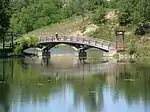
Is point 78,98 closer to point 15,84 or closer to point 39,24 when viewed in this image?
point 15,84

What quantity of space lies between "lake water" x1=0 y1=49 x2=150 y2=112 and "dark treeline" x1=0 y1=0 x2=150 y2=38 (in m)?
24.8

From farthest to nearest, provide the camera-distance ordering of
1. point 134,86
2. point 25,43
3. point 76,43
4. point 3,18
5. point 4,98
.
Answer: point 25,43 < point 76,43 < point 3,18 < point 134,86 < point 4,98

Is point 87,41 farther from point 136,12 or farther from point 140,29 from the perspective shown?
point 140,29

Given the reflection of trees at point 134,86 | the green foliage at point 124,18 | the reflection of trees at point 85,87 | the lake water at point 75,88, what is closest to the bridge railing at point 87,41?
the green foliage at point 124,18

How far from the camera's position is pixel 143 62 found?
73.9 m

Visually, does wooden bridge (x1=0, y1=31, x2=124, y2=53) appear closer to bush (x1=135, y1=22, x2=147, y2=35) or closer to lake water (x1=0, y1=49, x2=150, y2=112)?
bush (x1=135, y1=22, x2=147, y2=35)

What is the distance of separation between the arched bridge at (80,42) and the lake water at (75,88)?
14.8m

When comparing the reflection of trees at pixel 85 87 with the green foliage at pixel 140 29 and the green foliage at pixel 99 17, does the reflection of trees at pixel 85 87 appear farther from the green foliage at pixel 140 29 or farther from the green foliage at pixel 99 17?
the green foliage at pixel 99 17

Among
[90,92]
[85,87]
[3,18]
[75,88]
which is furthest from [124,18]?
[90,92]

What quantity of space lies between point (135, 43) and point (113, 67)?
72.7 feet

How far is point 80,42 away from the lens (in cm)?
8800

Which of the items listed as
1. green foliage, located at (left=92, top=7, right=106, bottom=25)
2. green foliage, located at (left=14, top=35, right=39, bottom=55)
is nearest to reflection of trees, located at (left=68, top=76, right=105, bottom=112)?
green foliage, located at (left=14, top=35, right=39, bottom=55)

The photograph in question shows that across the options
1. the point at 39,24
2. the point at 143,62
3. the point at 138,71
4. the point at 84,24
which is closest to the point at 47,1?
the point at 39,24

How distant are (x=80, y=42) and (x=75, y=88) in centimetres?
3994
